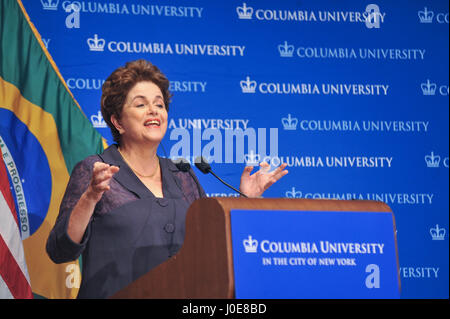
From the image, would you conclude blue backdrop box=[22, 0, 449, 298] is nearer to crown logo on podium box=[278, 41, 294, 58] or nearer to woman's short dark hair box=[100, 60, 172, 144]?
crown logo on podium box=[278, 41, 294, 58]

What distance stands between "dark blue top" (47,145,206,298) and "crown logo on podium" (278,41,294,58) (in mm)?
2348

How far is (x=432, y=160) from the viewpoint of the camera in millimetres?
4730

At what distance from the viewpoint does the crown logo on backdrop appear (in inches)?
176

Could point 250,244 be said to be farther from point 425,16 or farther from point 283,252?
point 425,16

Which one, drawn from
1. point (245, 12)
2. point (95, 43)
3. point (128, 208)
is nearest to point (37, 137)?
point (95, 43)

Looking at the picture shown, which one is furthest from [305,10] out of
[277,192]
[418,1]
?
[277,192]

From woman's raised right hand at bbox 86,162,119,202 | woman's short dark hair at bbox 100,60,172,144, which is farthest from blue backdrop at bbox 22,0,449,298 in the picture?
woman's raised right hand at bbox 86,162,119,202

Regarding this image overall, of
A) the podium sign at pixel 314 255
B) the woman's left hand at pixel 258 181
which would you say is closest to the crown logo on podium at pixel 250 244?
the podium sign at pixel 314 255

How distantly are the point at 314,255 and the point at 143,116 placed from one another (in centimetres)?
129

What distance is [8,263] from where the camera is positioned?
12.1ft

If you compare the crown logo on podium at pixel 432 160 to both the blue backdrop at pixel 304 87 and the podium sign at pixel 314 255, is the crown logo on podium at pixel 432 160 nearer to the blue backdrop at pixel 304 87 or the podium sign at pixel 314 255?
the blue backdrop at pixel 304 87

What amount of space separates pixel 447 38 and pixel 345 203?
3.48 metres
